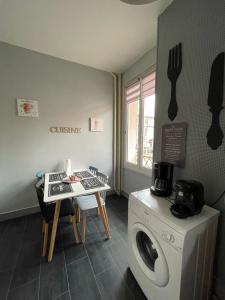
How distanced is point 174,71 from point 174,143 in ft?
2.36

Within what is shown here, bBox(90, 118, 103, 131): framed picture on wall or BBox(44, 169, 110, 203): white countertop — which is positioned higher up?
BBox(90, 118, 103, 131): framed picture on wall

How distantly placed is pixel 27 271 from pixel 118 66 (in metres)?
3.17

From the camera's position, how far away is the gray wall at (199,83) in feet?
3.49

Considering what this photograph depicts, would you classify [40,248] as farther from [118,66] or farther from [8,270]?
[118,66]

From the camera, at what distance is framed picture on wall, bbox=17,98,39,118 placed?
214cm

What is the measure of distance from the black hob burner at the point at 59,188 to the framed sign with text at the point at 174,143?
1.16m

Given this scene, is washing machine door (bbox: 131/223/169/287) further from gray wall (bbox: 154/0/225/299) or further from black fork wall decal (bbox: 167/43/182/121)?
black fork wall decal (bbox: 167/43/182/121)

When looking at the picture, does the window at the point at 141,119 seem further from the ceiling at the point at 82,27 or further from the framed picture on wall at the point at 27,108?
the framed picture on wall at the point at 27,108

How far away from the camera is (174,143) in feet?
4.75

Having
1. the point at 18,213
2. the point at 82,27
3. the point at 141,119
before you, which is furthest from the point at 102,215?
the point at 82,27

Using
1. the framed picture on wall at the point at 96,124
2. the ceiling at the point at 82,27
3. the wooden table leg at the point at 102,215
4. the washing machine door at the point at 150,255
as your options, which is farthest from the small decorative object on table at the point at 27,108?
the washing machine door at the point at 150,255

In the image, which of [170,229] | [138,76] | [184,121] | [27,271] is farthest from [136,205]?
[138,76]

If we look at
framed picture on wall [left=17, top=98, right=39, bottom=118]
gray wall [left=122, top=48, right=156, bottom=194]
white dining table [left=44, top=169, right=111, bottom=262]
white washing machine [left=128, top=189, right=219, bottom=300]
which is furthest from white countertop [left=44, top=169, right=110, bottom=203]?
framed picture on wall [left=17, top=98, right=39, bottom=118]

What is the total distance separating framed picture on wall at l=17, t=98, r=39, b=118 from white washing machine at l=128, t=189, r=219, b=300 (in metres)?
2.05
